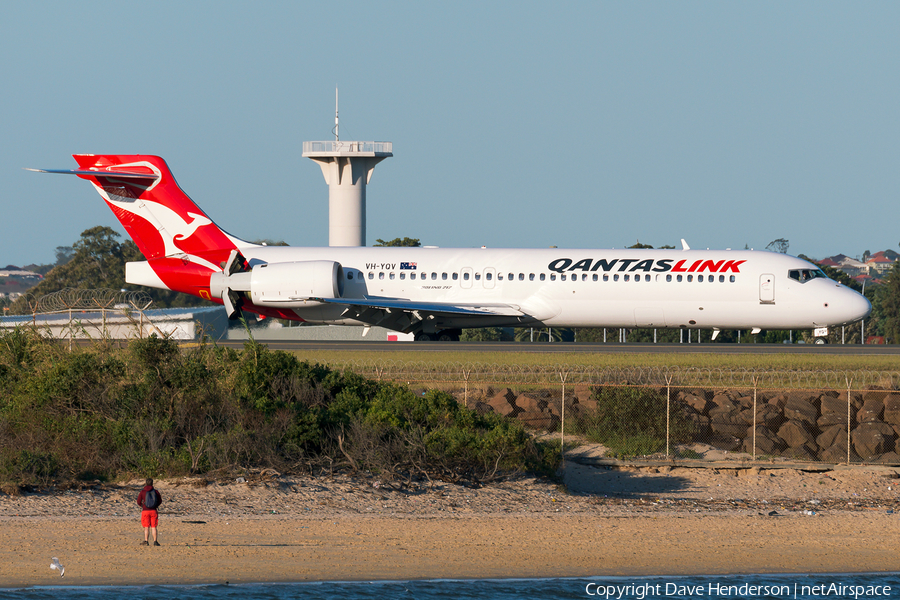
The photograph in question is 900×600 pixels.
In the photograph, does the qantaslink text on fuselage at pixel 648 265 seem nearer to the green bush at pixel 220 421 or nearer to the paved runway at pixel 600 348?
the paved runway at pixel 600 348

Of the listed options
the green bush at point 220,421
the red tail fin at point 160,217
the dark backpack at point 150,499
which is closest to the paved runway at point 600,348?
the red tail fin at point 160,217

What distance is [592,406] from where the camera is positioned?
24.8 m

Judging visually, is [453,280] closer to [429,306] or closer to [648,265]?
[429,306]

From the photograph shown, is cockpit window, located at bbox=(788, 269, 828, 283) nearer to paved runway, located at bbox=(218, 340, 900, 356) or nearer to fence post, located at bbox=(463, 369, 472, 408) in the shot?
paved runway, located at bbox=(218, 340, 900, 356)

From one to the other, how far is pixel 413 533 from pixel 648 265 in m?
22.5

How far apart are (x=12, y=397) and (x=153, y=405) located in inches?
113

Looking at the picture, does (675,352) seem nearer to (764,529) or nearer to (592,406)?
(592,406)

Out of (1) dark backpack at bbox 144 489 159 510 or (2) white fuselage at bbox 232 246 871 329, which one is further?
(2) white fuselage at bbox 232 246 871 329


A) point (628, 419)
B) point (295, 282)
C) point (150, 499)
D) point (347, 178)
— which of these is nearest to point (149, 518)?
point (150, 499)

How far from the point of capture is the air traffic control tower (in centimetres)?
6231

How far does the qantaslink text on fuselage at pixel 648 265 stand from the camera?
35344 mm

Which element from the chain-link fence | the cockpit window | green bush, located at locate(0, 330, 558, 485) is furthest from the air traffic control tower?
green bush, located at locate(0, 330, 558, 485)

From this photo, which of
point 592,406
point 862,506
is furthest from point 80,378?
point 862,506

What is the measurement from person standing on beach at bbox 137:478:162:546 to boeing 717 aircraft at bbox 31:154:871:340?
71.3ft
